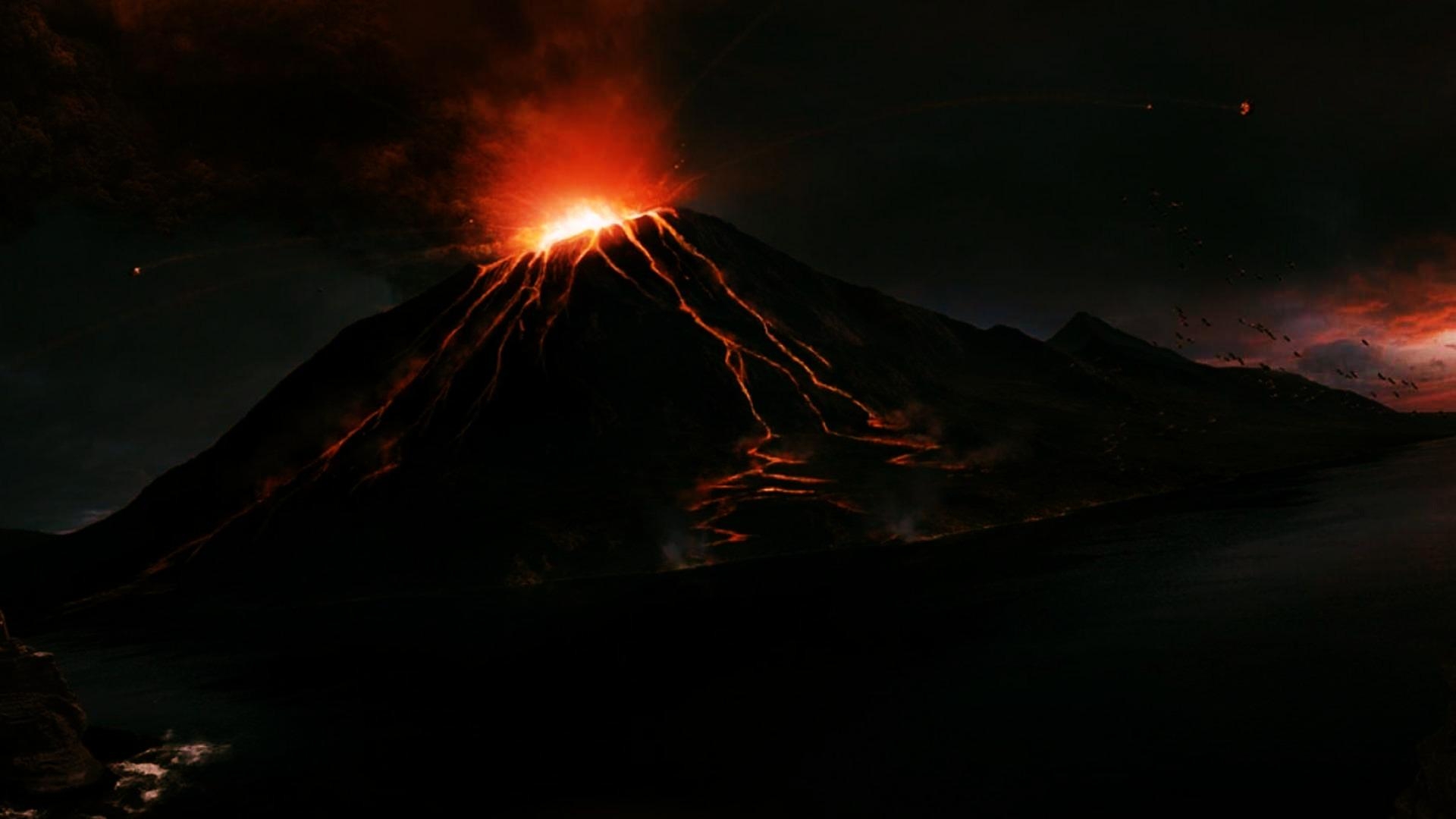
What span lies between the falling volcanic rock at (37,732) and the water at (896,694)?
501 cm

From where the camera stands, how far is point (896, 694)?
4131 cm

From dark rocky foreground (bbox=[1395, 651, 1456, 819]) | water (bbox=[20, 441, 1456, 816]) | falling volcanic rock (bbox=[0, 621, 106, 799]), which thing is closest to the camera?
dark rocky foreground (bbox=[1395, 651, 1456, 819])

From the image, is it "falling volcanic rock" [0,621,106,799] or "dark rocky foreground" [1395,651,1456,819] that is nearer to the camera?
"dark rocky foreground" [1395,651,1456,819]

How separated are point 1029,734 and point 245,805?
33786 millimetres

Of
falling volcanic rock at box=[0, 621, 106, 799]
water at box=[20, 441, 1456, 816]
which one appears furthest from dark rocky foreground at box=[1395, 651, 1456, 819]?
falling volcanic rock at box=[0, 621, 106, 799]

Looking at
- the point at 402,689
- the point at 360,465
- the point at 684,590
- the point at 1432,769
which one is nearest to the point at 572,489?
the point at 360,465

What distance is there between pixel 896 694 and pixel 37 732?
40.3m

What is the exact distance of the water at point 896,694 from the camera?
28.3 m

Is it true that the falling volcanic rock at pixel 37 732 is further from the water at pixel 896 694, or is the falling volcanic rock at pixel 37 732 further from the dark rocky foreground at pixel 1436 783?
the dark rocky foreground at pixel 1436 783

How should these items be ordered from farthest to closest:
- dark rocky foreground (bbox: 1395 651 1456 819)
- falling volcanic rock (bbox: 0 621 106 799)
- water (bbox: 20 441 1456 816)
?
falling volcanic rock (bbox: 0 621 106 799) → water (bbox: 20 441 1456 816) → dark rocky foreground (bbox: 1395 651 1456 819)

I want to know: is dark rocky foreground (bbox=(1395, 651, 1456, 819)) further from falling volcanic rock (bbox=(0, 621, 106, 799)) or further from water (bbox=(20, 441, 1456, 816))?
falling volcanic rock (bbox=(0, 621, 106, 799))

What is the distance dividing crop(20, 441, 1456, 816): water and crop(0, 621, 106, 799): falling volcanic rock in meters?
5.01

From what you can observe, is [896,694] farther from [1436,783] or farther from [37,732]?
[37,732]

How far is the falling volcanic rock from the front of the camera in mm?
35656
